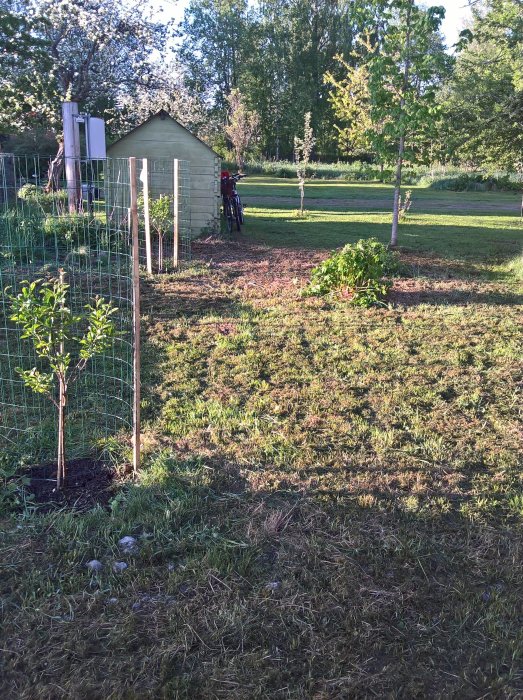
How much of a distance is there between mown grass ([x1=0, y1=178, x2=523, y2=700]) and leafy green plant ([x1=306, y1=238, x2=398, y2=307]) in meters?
1.87

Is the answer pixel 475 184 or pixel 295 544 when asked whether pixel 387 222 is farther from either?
pixel 475 184

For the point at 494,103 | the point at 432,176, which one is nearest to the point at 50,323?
the point at 494,103

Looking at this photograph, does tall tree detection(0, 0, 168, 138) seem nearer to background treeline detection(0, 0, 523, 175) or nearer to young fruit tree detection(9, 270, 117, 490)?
background treeline detection(0, 0, 523, 175)

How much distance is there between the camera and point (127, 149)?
11.9 m

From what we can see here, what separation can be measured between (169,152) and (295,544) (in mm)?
10178

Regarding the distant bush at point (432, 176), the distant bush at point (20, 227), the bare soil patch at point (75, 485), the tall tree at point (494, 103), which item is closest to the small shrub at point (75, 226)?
the distant bush at point (20, 227)

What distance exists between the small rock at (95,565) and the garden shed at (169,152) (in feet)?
31.6

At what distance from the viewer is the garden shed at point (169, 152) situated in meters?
11.7

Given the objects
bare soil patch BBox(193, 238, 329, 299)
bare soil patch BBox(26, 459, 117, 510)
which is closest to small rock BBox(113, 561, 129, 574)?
bare soil patch BBox(26, 459, 117, 510)

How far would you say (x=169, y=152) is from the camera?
11758 mm

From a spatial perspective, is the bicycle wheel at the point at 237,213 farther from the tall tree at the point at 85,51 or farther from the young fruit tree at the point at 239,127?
the young fruit tree at the point at 239,127

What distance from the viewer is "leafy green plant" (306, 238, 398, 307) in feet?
24.2

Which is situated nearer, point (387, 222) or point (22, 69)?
Answer: point (387, 222)

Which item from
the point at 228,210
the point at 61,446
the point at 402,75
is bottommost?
the point at 61,446
